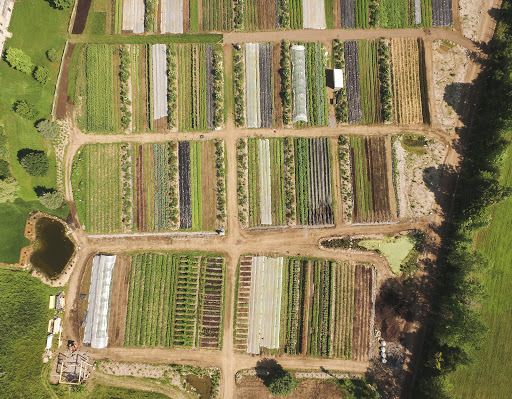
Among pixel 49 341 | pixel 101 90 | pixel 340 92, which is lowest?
pixel 49 341

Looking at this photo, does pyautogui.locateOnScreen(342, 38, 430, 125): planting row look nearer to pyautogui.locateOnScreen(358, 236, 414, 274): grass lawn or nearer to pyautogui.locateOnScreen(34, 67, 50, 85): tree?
pyautogui.locateOnScreen(358, 236, 414, 274): grass lawn

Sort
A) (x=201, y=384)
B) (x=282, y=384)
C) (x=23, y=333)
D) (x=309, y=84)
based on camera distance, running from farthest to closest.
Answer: (x=309, y=84), (x=201, y=384), (x=23, y=333), (x=282, y=384)

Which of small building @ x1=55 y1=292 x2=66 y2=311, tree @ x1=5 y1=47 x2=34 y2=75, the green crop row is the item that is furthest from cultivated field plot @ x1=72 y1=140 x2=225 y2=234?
tree @ x1=5 y1=47 x2=34 y2=75

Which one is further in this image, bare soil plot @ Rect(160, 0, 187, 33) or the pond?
bare soil plot @ Rect(160, 0, 187, 33)

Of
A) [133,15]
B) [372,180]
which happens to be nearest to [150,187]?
[133,15]

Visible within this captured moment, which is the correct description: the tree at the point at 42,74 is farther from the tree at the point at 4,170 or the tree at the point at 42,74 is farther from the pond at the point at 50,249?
the pond at the point at 50,249

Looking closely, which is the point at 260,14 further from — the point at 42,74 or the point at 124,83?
the point at 42,74

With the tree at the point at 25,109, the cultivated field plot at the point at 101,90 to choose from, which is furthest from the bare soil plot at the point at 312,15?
the tree at the point at 25,109
